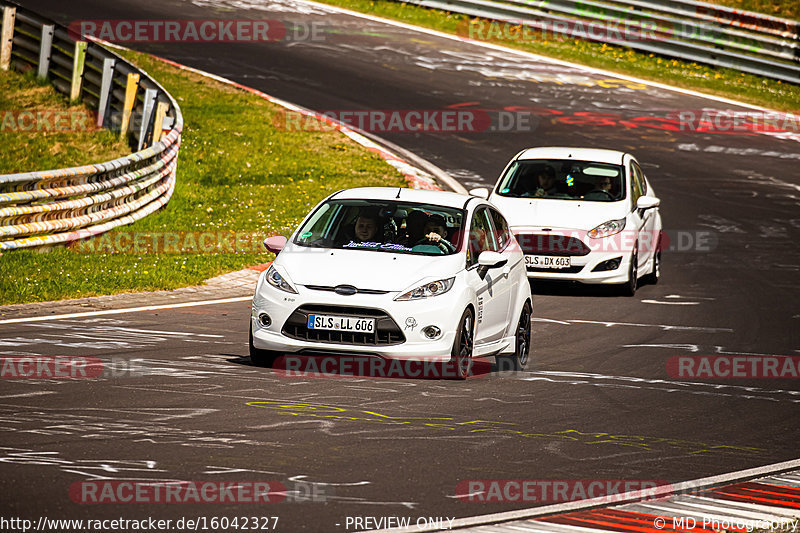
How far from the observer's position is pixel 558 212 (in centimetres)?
1694

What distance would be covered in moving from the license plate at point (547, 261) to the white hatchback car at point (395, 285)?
432 centimetres

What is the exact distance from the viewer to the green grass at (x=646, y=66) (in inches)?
1281

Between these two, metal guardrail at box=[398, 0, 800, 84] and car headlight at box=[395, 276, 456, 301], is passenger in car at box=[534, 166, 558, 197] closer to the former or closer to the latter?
car headlight at box=[395, 276, 456, 301]

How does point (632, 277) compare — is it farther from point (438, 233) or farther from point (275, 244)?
point (275, 244)

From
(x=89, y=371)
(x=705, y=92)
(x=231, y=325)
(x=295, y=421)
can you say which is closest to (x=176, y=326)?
(x=231, y=325)

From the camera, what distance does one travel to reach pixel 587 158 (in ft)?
59.0

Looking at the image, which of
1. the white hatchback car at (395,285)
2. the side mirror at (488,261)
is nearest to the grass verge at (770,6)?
the white hatchback car at (395,285)

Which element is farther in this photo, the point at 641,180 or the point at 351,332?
the point at 641,180

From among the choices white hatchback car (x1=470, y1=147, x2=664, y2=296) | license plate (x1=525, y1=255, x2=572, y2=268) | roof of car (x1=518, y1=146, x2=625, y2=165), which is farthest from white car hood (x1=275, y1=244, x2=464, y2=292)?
roof of car (x1=518, y1=146, x2=625, y2=165)

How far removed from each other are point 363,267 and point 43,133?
16.1m

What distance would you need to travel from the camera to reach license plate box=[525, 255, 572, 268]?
654 inches

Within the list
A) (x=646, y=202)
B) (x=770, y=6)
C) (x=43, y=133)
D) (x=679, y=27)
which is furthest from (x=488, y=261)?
(x=770, y=6)

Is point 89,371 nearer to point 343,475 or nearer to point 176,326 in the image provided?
point 176,326

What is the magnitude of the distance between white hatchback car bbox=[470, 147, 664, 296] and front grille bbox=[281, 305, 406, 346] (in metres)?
5.46
